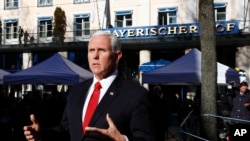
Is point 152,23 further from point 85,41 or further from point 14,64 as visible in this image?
point 14,64

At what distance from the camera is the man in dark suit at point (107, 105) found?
2513 millimetres

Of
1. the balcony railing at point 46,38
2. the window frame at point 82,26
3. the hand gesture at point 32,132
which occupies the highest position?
the window frame at point 82,26

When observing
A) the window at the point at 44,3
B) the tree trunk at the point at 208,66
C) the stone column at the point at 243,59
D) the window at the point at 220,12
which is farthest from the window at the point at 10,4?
the tree trunk at the point at 208,66

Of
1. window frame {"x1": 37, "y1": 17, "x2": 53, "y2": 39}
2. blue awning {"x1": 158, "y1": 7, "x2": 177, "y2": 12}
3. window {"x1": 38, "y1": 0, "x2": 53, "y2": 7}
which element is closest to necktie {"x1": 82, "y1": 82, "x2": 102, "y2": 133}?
blue awning {"x1": 158, "y1": 7, "x2": 177, "y2": 12}

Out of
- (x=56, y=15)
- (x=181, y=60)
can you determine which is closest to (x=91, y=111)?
(x=181, y=60)

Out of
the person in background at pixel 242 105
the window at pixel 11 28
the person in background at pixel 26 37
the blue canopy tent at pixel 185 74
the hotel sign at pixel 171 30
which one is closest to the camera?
the person in background at pixel 242 105

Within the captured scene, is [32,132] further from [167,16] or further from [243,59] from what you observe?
[167,16]

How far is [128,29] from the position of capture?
27.2 m

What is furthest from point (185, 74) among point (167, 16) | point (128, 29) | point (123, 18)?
point (123, 18)

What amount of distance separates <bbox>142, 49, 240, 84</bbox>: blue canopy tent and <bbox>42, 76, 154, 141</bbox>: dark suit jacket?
8093mm

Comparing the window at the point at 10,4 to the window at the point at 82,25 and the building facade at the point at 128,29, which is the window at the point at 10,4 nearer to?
the building facade at the point at 128,29

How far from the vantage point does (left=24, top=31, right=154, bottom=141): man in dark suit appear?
98.9 inches

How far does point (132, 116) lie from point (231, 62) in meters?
24.3

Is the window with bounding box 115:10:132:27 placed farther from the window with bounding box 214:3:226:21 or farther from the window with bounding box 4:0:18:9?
the window with bounding box 4:0:18:9
